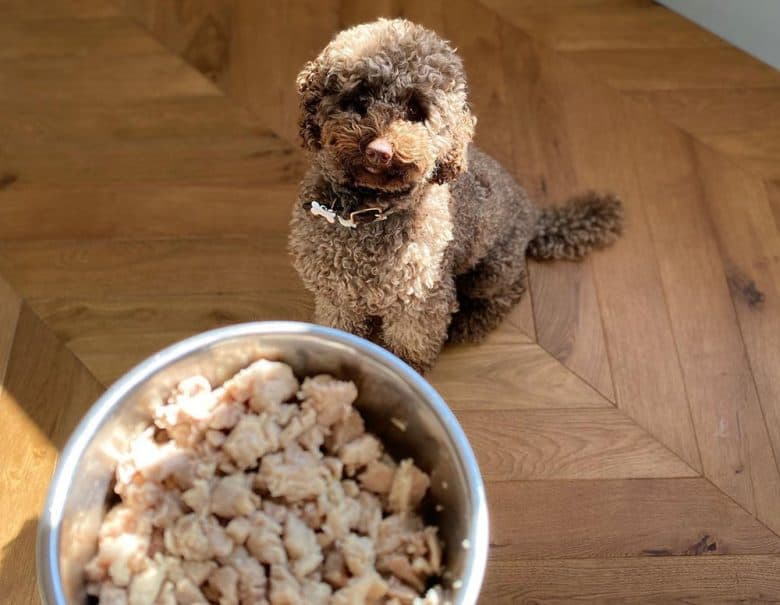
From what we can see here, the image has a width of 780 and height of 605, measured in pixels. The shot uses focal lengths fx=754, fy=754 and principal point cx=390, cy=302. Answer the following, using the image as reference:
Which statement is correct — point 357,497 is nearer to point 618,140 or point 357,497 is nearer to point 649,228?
point 649,228

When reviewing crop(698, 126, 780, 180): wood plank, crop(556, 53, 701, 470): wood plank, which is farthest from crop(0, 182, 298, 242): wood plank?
crop(698, 126, 780, 180): wood plank

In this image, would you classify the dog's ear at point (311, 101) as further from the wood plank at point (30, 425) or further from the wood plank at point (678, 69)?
the wood plank at point (678, 69)

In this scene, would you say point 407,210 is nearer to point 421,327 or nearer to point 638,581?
point 421,327

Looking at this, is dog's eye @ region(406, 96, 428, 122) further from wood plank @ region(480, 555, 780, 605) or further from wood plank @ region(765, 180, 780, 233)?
wood plank @ region(765, 180, 780, 233)

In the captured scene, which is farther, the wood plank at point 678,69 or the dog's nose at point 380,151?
the wood plank at point 678,69

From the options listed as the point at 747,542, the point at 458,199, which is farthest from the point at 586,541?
the point at 458,199

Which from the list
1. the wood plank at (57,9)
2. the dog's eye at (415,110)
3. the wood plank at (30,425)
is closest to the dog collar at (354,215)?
the dog's eye at (415,110)

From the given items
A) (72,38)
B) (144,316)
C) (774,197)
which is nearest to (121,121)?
(72,38)

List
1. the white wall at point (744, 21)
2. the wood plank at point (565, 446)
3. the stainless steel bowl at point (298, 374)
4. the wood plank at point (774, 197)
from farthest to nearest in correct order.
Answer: the white wall at point (744, 21), the wood plank at point (774, 197), the wood plank at point (565, 446), the stainless steel bowl at point (298, 374)
